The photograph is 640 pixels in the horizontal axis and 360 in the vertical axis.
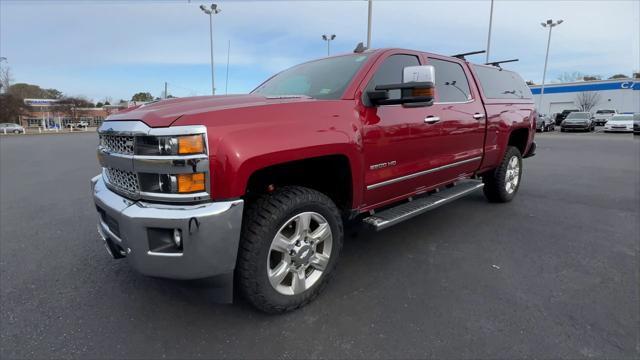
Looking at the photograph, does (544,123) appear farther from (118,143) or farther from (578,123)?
(118,143)

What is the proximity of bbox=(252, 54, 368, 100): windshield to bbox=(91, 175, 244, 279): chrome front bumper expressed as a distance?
1.30 meters

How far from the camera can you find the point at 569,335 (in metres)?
2.28

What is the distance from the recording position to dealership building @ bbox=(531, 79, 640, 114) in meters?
50.0

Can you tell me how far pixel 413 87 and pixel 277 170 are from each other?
1113mm

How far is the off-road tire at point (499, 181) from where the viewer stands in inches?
201

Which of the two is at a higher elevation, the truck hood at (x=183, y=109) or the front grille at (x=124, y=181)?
the truck hood at (x=183, y=109)

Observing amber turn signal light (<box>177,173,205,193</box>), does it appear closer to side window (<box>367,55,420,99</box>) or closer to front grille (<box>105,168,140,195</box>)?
front grille (<box>105,168,140,195</box>)

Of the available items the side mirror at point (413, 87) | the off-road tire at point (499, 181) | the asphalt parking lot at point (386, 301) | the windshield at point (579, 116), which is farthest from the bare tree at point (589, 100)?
the side mirror at point (413, 87)

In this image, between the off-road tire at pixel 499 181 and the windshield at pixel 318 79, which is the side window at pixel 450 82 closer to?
the windshield at pixel 318 79

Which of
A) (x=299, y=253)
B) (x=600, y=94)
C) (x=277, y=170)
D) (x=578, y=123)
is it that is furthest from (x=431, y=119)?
(x=600, y=94)

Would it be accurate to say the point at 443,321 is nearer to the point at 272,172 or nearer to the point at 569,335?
the point at 569,335

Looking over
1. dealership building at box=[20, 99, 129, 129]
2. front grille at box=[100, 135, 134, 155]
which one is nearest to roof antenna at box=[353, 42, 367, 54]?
front grille at box=[100, 135, 134, 155]

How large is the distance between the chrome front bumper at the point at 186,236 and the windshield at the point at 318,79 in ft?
4.27

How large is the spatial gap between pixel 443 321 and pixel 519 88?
450 cm
